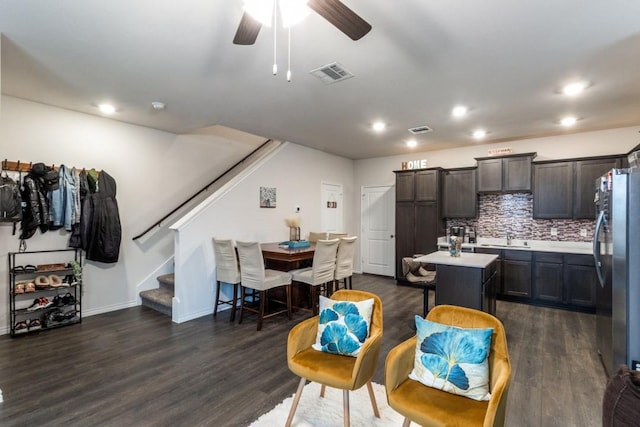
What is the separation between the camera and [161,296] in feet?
14.4

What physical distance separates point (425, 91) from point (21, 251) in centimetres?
482

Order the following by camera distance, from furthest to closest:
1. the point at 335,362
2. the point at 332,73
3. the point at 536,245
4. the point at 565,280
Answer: the point at 536,245 < the point at 565,280 < the point at 332,73 < the point at 335,362

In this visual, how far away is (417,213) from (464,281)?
9.35ft

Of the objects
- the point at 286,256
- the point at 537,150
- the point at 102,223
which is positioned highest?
the point at 537,150

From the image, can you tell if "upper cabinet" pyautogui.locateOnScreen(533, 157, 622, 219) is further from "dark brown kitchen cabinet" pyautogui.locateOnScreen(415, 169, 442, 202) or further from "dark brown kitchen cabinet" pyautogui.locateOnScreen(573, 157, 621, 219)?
"dark brown kitchen cabinet" pyautogui.locateOnScreen(415, 169, 442, 202)

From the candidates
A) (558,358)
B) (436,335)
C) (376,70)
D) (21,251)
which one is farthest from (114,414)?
(558,358)

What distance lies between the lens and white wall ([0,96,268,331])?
3641 millimetres

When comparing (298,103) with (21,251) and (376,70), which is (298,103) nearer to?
(376,70)

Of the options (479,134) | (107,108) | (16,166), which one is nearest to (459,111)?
(479,134)

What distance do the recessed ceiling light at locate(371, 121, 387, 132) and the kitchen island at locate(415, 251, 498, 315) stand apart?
6.59 feet

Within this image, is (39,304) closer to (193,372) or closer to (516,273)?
(193,372)

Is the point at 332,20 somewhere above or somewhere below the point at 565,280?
above

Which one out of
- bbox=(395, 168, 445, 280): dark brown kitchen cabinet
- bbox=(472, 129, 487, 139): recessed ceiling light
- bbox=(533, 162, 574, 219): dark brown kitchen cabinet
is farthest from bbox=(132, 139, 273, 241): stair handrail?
bbox=(533, 162, 574, 219): dark brown kitchen cabinet

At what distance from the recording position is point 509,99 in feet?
11.5
